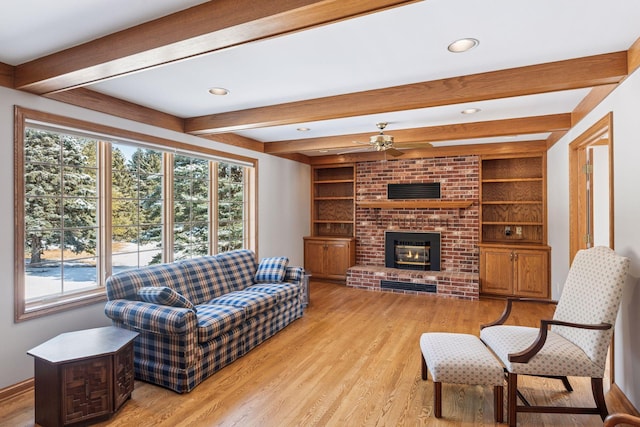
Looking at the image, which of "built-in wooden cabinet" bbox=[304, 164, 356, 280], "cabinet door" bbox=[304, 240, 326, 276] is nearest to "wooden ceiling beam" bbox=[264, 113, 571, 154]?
"built-in wooden cabinet" bbox=[304, 164, 356, 280]

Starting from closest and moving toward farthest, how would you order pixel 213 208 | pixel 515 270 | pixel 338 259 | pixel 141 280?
pixel 141 280 → pixel 213 208 → pixel 515 270 → pixel 338 259

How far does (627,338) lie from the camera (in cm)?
236

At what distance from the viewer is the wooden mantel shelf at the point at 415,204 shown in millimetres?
5676

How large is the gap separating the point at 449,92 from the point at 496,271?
3.61m

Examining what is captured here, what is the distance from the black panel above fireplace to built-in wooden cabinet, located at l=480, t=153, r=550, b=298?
0.76 meters

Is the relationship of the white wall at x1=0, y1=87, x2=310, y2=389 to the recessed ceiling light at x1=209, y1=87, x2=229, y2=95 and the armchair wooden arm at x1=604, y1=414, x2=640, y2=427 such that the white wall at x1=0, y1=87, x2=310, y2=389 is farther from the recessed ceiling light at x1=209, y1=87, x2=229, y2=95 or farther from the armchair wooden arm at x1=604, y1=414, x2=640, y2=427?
the armchair wooden arm at x1=604, y1=414, x2=640, y2=427

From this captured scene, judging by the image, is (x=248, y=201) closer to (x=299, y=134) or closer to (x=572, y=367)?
(x=299, y=134)

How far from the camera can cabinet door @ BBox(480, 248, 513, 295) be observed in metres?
5.30

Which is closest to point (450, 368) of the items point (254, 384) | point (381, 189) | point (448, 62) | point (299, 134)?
point (254, 384)

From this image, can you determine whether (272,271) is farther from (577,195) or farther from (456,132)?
(577,195)

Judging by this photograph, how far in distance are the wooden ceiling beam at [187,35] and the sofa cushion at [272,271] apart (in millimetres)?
2763

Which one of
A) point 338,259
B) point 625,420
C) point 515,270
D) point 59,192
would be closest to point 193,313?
point 59,192

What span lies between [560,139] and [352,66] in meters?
3.47

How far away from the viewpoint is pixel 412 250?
6195 millimetres
